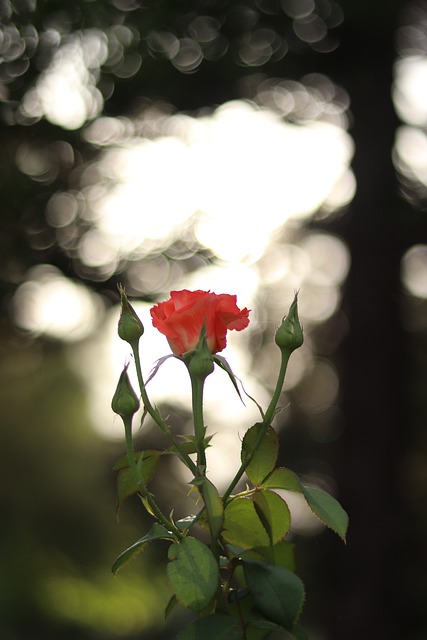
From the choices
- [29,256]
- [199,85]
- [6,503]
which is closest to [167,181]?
[199,85]

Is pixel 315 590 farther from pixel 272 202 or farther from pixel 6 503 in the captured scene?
pixel 272 202

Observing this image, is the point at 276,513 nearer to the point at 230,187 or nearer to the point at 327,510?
the point at 327,510

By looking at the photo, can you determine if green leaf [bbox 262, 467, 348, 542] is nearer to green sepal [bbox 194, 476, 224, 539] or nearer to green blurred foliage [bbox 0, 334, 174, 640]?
green sepal [bbox 194, 476, 224, 539]

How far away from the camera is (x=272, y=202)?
132 inches

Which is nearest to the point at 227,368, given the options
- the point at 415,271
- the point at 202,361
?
the point at 202,361

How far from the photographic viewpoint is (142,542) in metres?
0.55

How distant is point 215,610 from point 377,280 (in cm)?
303

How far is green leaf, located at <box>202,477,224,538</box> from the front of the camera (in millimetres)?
522

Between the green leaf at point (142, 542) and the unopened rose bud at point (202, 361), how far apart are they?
0.32 ft

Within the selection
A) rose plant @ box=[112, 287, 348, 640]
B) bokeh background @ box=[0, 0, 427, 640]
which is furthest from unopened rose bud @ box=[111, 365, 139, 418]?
bokeh background @ box=[0, 0, 427, 640]

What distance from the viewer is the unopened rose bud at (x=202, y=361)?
0.54m

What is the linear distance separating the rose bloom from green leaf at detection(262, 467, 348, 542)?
0.30 ft

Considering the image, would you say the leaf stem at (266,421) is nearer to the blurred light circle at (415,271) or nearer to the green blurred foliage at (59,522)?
the blurred light circle at (415,271)

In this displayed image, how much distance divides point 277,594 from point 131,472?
0.12 meters
